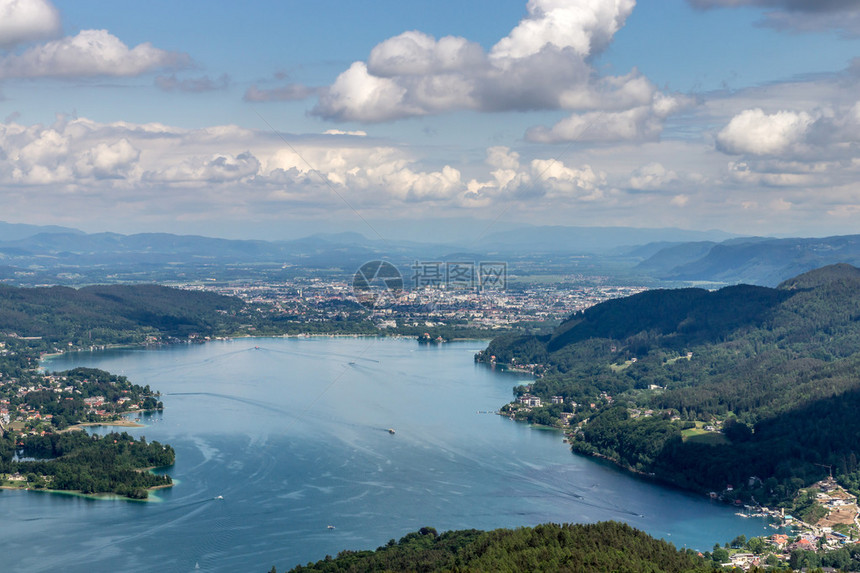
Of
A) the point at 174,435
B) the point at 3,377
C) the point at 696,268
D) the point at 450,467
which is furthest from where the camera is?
the point at 696,268

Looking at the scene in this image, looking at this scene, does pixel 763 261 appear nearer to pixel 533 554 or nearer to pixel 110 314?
pixel 110 314

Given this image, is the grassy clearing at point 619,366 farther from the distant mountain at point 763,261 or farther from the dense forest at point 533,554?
the distant mountain at point 763,261

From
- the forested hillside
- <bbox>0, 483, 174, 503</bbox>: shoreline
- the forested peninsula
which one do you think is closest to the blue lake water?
<bbox>0, 483, 174, 503</bbox>: shoreline

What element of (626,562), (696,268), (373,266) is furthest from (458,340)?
(696,268)

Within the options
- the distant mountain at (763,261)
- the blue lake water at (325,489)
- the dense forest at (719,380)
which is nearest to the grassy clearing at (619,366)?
the dense forest at (719,380)

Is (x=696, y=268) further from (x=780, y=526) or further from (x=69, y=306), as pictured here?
(x=780, y=526)

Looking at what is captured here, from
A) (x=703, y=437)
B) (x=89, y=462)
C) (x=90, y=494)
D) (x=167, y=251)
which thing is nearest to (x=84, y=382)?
(x=89, y=462)
